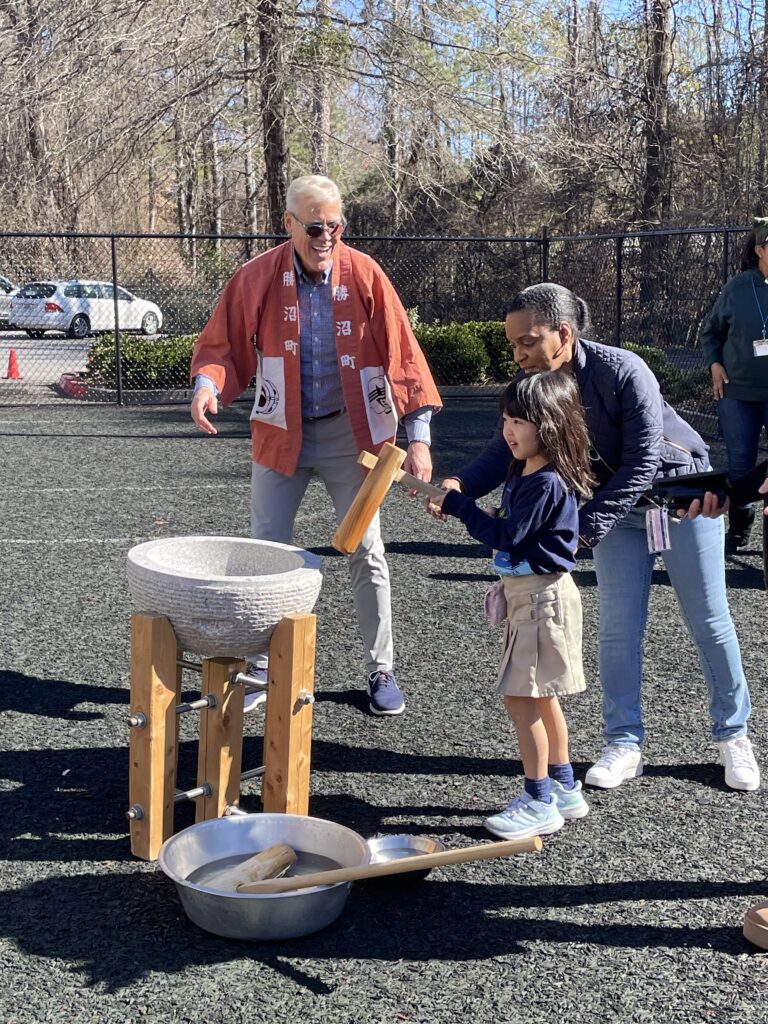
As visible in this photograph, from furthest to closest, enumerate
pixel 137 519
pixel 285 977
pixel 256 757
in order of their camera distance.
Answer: pixel 137 519 → pixel 256 757 → pixel 285 977

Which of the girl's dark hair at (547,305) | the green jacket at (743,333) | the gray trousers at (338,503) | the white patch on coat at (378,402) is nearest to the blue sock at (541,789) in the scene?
the gray trousers at (338,503)

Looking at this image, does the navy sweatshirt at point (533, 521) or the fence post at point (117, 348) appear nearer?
the navy sweatshirt at point (533, 521)

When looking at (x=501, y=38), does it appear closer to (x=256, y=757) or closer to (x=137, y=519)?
(x=137, y=519)

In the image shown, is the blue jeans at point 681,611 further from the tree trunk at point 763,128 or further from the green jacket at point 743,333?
the tree trunk at point 763,128

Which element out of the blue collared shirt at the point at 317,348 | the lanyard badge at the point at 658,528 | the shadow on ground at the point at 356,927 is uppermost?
the blue collared shirt at the point at 317,348

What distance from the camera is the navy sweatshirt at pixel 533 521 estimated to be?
3.41 meters

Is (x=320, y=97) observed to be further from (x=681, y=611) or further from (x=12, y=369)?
(x=681, y=611)

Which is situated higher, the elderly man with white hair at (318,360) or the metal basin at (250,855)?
the elderly man with white hair at (318,360)

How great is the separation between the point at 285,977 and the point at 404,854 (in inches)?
22.7

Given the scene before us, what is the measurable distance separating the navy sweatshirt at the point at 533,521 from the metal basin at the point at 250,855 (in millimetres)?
933


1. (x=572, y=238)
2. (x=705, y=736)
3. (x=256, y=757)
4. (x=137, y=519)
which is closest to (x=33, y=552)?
(x=137, y=519)

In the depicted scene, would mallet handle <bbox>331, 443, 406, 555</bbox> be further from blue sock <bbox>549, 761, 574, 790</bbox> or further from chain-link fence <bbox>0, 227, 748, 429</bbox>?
chain-link fence <bbox>0, 227, 748, 429</bbox>

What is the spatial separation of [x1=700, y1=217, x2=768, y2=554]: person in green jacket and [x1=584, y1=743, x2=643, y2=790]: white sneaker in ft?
10.2

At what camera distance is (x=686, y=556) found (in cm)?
389
